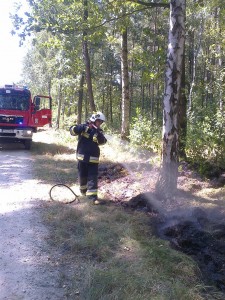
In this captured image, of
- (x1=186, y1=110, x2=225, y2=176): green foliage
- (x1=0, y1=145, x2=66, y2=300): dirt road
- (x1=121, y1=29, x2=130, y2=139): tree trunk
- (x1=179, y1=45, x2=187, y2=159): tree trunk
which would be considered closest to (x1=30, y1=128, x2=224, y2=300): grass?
(x1=0, y1=145, x2=66, y2=300): dirt road

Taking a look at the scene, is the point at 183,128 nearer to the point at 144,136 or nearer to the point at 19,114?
the point at 144,136

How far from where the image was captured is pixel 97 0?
35.8 ft

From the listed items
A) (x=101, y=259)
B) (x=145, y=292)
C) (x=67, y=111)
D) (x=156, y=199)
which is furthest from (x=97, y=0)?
(x=67, y=111)

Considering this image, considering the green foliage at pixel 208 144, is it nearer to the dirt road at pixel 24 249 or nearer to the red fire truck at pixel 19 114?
the dirt road at pixel 24 249

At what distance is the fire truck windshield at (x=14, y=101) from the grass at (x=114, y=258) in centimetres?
829

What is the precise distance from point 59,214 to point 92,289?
8.06 ft

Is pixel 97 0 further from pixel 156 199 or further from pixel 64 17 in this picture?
pixel 156 199

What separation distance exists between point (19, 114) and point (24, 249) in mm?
9905

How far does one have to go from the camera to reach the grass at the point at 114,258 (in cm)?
336

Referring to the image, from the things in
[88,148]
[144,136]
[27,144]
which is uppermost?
[144,136]

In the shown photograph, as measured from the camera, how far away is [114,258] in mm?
4105

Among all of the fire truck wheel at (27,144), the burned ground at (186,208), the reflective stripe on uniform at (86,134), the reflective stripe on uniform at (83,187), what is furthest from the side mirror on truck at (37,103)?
the reflective stripe on uniform at (83,187)

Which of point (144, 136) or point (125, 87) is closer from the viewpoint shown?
point (144, 136)

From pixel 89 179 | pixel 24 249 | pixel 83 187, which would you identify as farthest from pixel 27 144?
pixel 24 249
